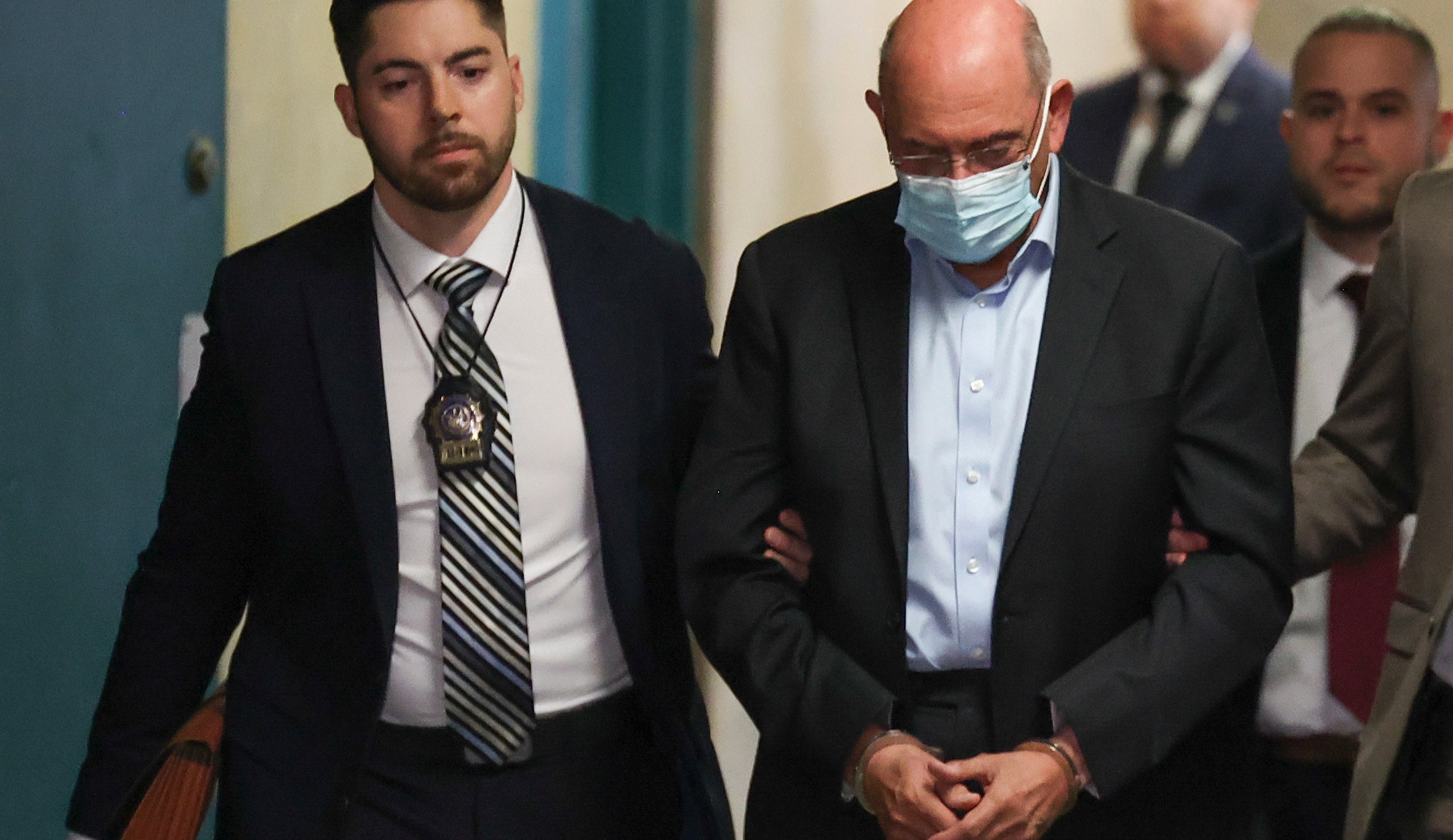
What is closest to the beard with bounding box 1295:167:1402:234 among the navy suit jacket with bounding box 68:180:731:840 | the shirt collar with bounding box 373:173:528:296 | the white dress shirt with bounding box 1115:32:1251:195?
the white dress shirt with bounding box 1115:32:1251:195

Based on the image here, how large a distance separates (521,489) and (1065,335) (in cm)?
64

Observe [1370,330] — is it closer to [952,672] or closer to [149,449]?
[952,672]

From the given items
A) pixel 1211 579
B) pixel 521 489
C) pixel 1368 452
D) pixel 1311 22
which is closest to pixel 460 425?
pixel 521 489

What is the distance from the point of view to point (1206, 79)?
3129 mm

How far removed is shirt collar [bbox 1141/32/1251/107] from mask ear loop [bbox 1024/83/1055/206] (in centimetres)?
118

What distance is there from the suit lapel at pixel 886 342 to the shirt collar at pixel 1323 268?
86 cm

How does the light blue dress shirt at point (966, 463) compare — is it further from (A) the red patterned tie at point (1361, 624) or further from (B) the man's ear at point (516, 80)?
(A) the red patterned tie at point (1361, 624)

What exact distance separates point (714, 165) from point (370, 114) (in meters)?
1.72

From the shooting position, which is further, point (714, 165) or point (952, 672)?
point (714, 165)

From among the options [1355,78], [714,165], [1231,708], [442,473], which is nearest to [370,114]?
[442,473]

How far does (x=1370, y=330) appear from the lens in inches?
84.2

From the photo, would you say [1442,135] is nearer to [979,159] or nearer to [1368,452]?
[1368,452]

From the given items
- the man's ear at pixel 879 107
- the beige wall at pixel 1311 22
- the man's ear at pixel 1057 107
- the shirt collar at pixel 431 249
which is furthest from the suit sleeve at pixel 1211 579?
the beige wall at pixel 1311 22

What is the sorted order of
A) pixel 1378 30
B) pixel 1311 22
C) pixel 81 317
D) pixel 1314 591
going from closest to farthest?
pixel 81 317, pixel 1314 591, pixel 1378 30, pixel 1311 22
